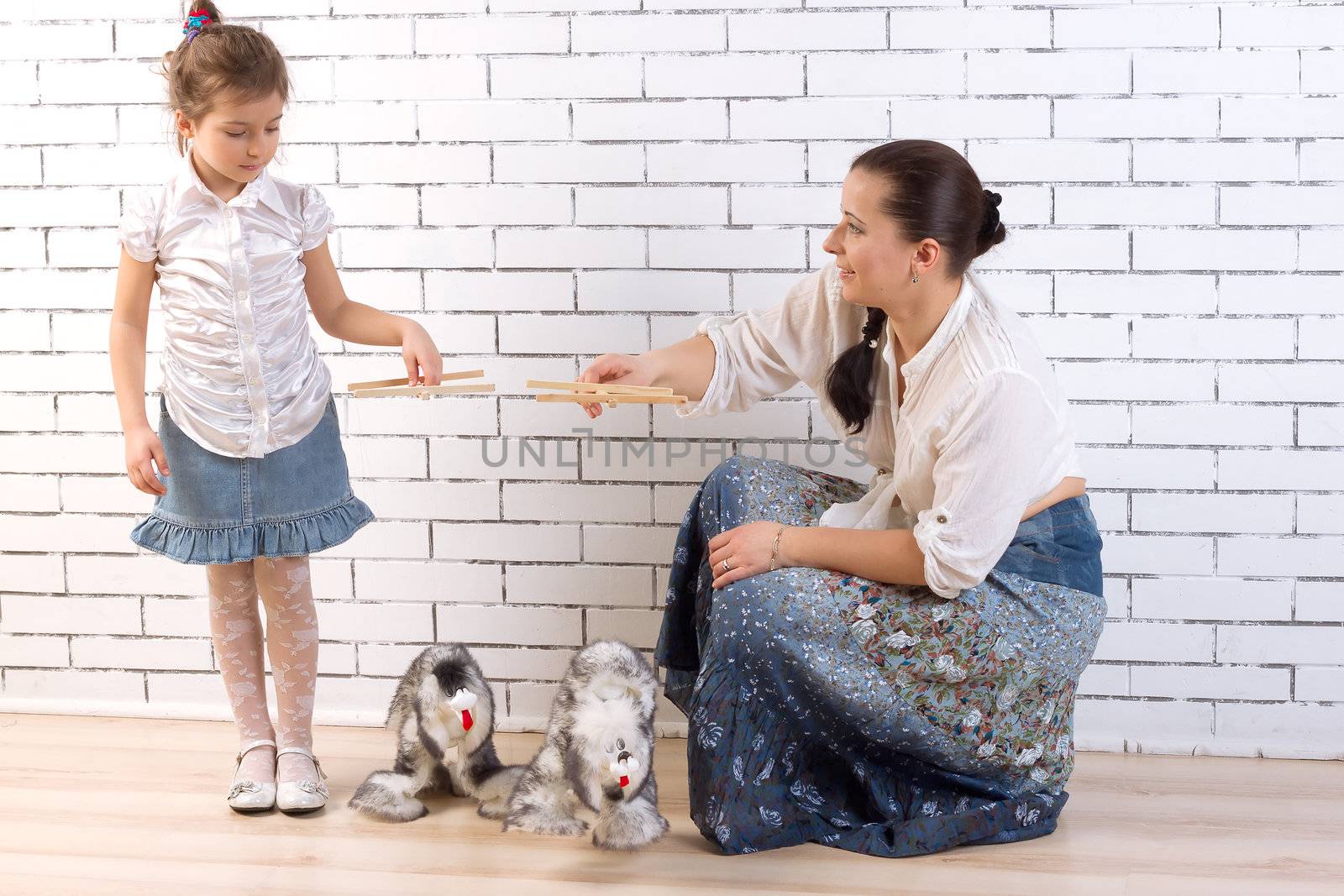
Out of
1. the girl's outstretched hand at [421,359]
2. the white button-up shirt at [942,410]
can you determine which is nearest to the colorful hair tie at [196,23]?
the girl's outstretched hand at [421,359]

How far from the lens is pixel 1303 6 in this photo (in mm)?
2391

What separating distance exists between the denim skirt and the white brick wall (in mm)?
475

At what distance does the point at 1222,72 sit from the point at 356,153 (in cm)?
180

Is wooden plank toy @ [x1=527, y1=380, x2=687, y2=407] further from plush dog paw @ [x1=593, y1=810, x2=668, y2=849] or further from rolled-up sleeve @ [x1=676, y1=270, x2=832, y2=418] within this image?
plush dog paw @ [x1=593, y1=810, x2=668, y2=849]

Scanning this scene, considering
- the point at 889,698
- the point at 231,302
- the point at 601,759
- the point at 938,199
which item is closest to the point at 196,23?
the point at 231,302

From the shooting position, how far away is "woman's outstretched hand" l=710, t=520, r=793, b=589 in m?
1.98

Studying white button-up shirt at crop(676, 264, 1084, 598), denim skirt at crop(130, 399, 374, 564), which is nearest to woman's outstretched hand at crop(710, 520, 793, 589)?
white button-up shirt at crop(676, 264, 1084, 598)

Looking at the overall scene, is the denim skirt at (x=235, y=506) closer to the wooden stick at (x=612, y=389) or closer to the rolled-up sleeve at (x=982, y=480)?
the wooden stick at (x=612, y=389)

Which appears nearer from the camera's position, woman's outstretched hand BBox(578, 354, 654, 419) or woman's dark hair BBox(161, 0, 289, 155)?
woman's dark hair BBox(161, 0, 289, 155)

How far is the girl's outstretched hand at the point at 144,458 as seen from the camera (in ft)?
6.64

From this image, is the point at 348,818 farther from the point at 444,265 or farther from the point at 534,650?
the point at 444,265

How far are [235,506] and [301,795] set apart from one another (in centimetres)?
54

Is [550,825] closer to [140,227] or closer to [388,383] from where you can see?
[388,383]

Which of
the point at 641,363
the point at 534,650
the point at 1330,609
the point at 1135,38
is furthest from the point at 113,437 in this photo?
the point at 1330,609
